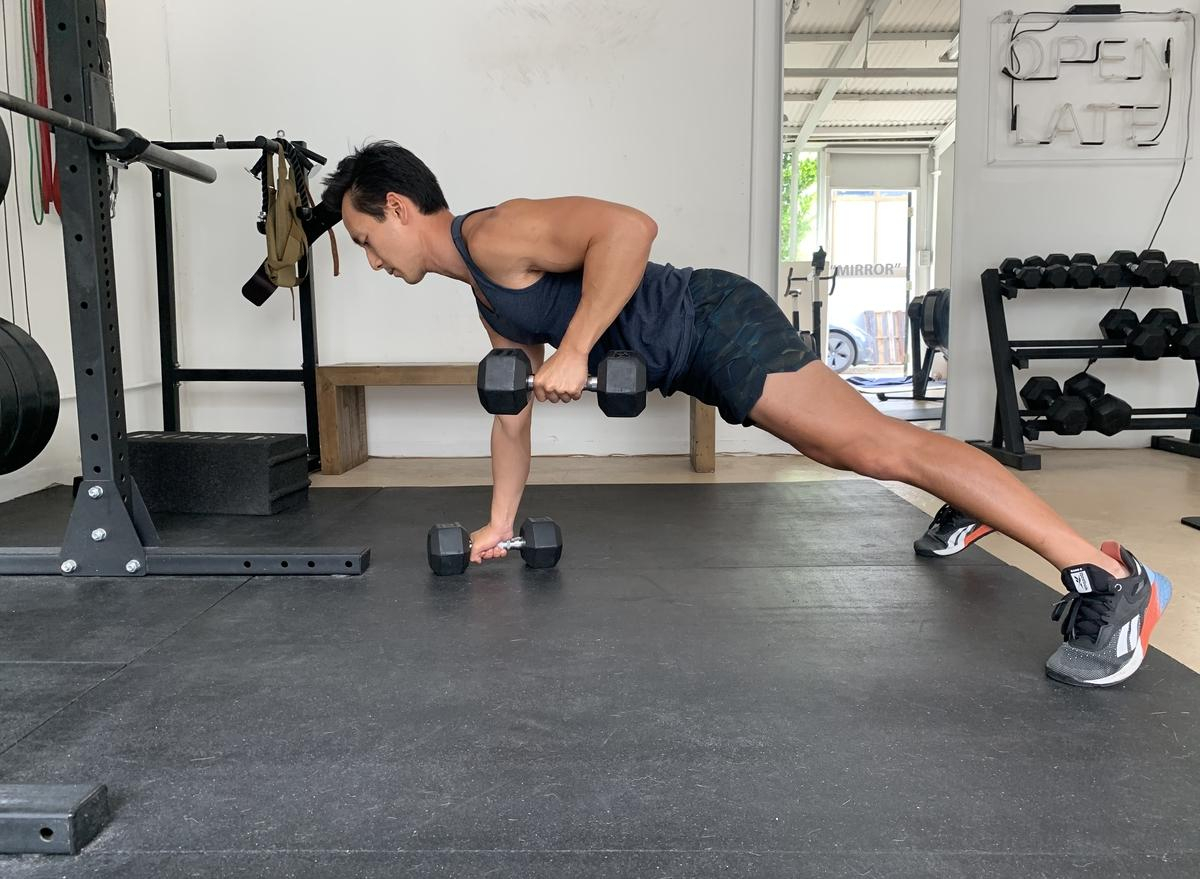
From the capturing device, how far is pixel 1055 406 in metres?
3.83

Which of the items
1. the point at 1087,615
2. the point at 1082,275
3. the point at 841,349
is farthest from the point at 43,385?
the point at 841,349

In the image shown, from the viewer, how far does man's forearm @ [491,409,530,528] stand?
225 centimetres

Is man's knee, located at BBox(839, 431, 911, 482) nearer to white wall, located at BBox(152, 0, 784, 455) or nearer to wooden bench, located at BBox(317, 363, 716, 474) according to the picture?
wooden bench, located at BBox(317, 363, 716, 474)

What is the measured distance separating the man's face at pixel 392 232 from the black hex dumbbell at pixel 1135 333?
135 inches

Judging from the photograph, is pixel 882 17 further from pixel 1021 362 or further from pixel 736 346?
pixel 736 346

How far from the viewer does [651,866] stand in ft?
3.21

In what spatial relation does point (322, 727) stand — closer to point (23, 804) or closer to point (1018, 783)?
point (23, 804)

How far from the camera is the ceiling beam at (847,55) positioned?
7391 millimetres

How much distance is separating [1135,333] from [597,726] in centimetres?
366

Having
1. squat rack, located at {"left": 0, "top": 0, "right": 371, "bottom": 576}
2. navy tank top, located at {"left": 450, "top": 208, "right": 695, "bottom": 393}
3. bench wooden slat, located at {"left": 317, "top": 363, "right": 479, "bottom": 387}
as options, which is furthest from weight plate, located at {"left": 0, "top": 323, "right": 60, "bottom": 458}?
bench wooden slat, located at {"left": 317, "top": 363, "right": 479, "bottom": 387}

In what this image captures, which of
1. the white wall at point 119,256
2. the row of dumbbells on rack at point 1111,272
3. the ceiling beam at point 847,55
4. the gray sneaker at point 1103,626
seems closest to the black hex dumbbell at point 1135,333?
the row of dumbbells on rack at point 1111,272

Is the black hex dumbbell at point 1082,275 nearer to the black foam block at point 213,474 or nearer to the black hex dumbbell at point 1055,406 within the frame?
the black hex dumbbell at point 1055,406

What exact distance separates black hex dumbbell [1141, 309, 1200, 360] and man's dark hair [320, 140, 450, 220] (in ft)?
11.4

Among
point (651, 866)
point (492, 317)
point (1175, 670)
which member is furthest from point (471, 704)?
point (1175, 670)
